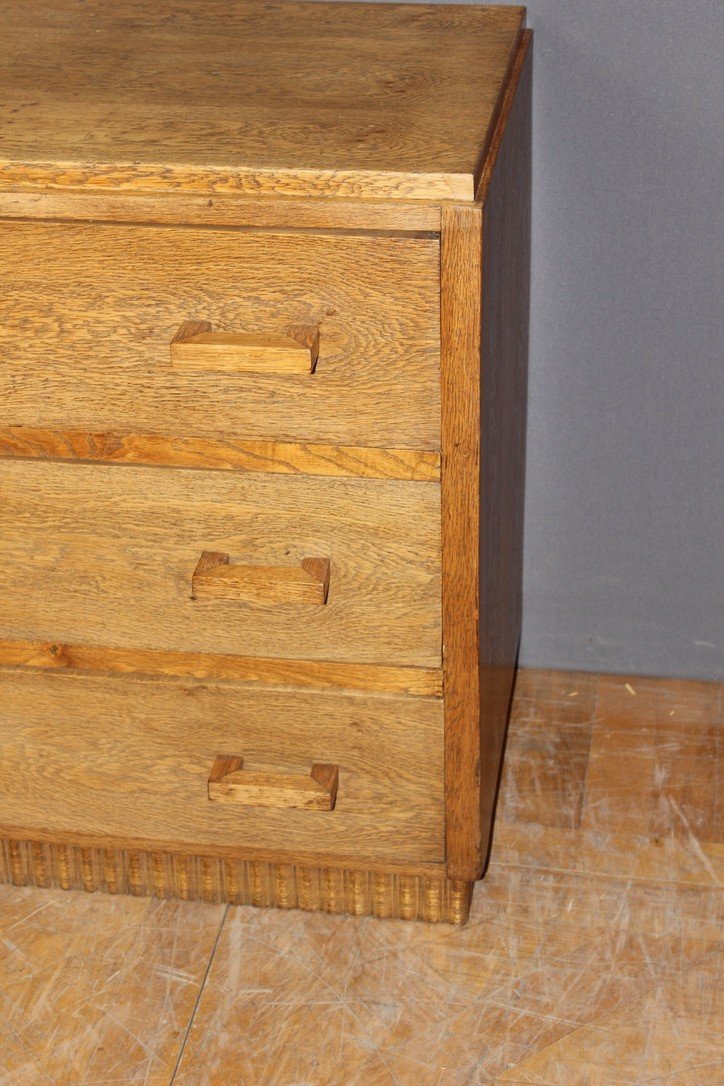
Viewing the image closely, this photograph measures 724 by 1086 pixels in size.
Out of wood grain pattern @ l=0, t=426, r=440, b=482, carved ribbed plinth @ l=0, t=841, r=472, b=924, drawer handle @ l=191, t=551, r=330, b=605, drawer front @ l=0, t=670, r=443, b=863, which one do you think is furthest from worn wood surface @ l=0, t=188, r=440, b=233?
carved ribbed plinth @ l=0, t=841, r=472, b=924

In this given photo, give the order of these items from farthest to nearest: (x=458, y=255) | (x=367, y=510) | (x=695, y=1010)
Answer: (x=695, y=1010), (x=367, y=510), (x=458, y=255)

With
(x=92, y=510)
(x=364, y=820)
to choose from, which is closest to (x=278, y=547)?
(x=92, y=510)

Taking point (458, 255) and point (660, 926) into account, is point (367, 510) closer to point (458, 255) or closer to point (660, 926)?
point (458, 255)

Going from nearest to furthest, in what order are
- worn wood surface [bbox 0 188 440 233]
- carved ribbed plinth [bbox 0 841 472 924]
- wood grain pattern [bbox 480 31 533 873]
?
worn wood surface [bbox 0 188 440 233] → wood grain pattern [bbox 480 31 533 873] → carved ribbed plinth [bbox 0 841 472 924]

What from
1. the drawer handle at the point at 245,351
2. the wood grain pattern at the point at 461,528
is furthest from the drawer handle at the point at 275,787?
the drawer handle at the point at 245,351

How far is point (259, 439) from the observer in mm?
1109

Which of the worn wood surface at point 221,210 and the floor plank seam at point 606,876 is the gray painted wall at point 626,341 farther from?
the worn wood surface at point 221,210

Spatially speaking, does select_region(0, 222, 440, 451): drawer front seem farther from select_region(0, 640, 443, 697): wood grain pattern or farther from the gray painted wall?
the gray painted wall

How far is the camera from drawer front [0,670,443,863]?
1225mm

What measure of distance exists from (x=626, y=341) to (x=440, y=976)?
67 centimetres

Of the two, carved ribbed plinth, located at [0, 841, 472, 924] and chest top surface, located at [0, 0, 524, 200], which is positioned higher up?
chest top surface, located at [0, 0, 524, 200]

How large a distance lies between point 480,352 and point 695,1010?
0.62 metres

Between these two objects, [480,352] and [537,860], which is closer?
[480,352]

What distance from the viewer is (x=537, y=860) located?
4.67 ft
